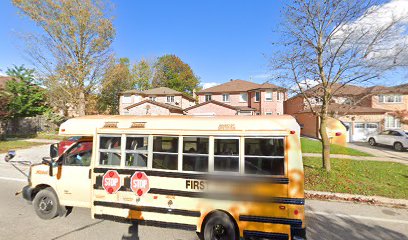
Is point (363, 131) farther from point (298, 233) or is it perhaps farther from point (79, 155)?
point (79, 155)

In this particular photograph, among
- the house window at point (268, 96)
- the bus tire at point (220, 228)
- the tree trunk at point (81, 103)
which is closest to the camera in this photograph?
the bus tire at point (220, 228)

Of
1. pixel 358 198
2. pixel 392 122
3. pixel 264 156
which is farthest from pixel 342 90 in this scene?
pixel 392 122

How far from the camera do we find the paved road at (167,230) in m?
4.58

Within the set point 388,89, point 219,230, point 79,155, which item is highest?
point 388,89

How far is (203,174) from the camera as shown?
4.25m

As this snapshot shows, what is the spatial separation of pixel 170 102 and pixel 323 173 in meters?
→ 32.2

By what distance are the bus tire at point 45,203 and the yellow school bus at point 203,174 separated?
1.28 m

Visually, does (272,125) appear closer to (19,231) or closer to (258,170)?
(258,170)

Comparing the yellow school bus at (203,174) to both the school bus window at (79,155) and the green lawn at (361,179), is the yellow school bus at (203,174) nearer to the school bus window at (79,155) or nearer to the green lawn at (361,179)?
the school bus window at (79,155)

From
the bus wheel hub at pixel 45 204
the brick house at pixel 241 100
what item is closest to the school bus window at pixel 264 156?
the bus wheel hub at pixel 45 204

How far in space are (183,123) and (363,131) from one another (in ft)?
84.0

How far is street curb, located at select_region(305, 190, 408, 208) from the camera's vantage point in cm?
668

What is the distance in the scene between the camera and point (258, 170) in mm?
4047

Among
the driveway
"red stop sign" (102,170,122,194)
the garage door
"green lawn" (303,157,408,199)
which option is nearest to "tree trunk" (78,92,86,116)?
"red stop sign" (102,170,122,194)
